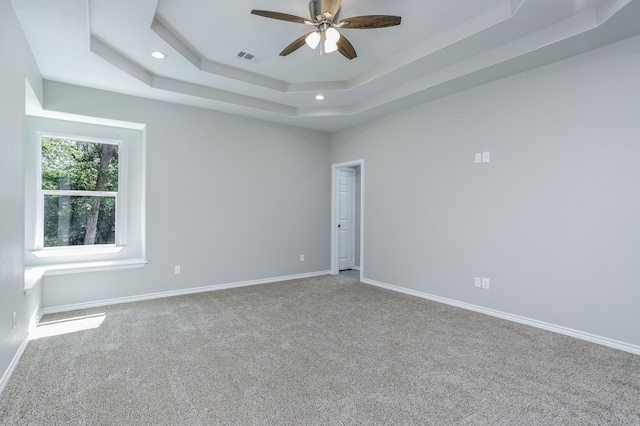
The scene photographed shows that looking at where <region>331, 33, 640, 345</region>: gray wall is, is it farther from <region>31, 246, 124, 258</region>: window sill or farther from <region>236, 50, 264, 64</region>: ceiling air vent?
<region>31, 246, 124, 258</region>: window sill

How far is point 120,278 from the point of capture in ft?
13.6

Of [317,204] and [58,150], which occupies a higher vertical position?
[58,150]

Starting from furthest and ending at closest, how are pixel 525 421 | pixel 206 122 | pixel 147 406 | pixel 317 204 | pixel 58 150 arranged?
pixel 317 204 < pixel 206 122 < pixel 58 150 < pixel 147 406 < pixel 525 421

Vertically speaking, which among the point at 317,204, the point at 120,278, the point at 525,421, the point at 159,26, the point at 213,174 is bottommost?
the point at 525,421

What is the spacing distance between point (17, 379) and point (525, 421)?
3337mm

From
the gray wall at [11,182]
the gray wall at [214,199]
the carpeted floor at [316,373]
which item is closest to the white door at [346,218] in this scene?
the gray wall at [214,199]

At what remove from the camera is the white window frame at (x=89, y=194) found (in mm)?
3895

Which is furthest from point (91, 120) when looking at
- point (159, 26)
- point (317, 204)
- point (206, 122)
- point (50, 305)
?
point (317, 204)

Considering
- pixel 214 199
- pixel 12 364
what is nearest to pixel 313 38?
pixel 214 199

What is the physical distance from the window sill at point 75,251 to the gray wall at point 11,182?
123 cm

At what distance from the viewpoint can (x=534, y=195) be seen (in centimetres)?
336

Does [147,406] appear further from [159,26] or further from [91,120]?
[91,120]

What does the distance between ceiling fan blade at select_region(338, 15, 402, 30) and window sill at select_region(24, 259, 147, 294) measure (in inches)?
149

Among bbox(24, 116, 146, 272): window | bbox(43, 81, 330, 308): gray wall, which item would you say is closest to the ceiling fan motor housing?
bbox(43, 81, 330, 308): gray wall
